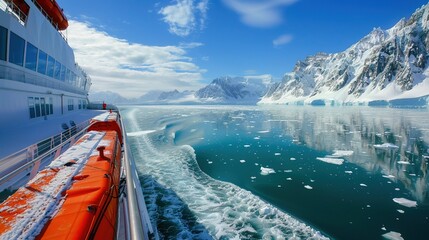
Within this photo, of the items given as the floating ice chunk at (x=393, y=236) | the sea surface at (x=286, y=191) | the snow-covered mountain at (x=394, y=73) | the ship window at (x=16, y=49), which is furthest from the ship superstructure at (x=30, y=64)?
the snow-covered mountain at (x=394, y=73)

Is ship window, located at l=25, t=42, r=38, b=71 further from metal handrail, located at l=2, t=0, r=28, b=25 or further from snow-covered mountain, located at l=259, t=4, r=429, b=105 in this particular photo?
snow-covered mountain, located at l=259, t=4, r=429, b=105

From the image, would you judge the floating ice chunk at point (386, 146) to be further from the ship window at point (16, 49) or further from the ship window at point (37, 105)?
the ship window at point (16, 49)

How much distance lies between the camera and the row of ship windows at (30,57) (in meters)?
9.44

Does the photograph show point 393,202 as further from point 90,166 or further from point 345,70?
point 345,70

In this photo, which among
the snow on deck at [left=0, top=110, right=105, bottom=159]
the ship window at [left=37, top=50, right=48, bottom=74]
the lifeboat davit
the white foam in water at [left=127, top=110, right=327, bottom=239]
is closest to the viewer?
the white foam in water at [left=127, top=110, right=327, bottom=239]

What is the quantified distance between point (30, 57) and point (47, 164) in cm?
810

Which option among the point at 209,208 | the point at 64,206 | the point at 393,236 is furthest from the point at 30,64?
the point at 393,236

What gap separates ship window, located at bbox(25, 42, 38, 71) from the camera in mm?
11344

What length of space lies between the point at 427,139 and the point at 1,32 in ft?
94.1

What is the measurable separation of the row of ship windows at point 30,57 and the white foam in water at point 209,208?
7446 millimetres

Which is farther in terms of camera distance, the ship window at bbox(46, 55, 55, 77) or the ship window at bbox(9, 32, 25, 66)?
the ship window at bbox(46, 55, 55, 77)

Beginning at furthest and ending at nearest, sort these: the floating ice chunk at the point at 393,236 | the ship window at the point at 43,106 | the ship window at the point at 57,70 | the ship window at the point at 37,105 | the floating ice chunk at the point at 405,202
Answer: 1. the ship window at the point at 57,70
2. the ship window at the point at 43,106
3. the ship window at the point at 37,105
4. the floating ice chunk at the point at 405,202
5. the floating ice chunk at the point at 393,236

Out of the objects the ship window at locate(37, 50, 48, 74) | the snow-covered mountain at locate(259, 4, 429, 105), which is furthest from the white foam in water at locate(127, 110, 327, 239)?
the snow-covered mountain at locate(259, 4, 429, 105)

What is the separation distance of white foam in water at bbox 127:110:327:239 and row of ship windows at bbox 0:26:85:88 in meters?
7.45
